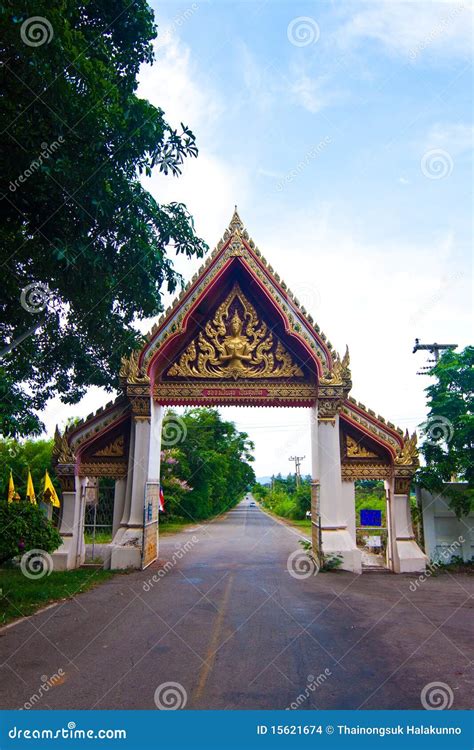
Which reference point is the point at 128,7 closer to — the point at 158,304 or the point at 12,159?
the point at 12,159

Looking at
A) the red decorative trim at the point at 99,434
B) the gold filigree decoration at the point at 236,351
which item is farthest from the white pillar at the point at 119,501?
the gold filigree decoration at the point at 236,351

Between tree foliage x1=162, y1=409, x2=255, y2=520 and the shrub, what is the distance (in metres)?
20.6

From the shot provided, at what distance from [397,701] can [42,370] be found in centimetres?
1017

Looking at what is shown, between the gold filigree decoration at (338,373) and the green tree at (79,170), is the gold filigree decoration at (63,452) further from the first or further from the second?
the gold filigree decoration at (338,373)

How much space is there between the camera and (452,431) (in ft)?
44.3

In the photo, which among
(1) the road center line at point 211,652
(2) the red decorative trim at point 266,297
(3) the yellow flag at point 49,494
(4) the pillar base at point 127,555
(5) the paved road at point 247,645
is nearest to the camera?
(5) the paved road at point 247,645

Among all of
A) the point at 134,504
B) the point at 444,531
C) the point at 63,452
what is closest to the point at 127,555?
the point at 134,504

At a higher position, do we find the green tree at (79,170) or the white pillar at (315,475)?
the green tree at (79,170)

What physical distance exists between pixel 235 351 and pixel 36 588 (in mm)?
7135

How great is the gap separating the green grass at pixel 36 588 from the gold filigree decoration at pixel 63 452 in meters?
2.72

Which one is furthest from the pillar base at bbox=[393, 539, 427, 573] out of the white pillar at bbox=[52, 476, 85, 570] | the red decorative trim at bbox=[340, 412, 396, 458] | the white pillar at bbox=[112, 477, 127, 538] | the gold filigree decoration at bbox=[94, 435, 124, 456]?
the white pillar at bbox=[52, 476, 85, 570]

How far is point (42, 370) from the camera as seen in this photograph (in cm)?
1210

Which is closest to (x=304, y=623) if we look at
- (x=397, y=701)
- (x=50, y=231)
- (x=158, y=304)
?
(x=397, y=701)

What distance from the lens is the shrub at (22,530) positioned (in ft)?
26.9
